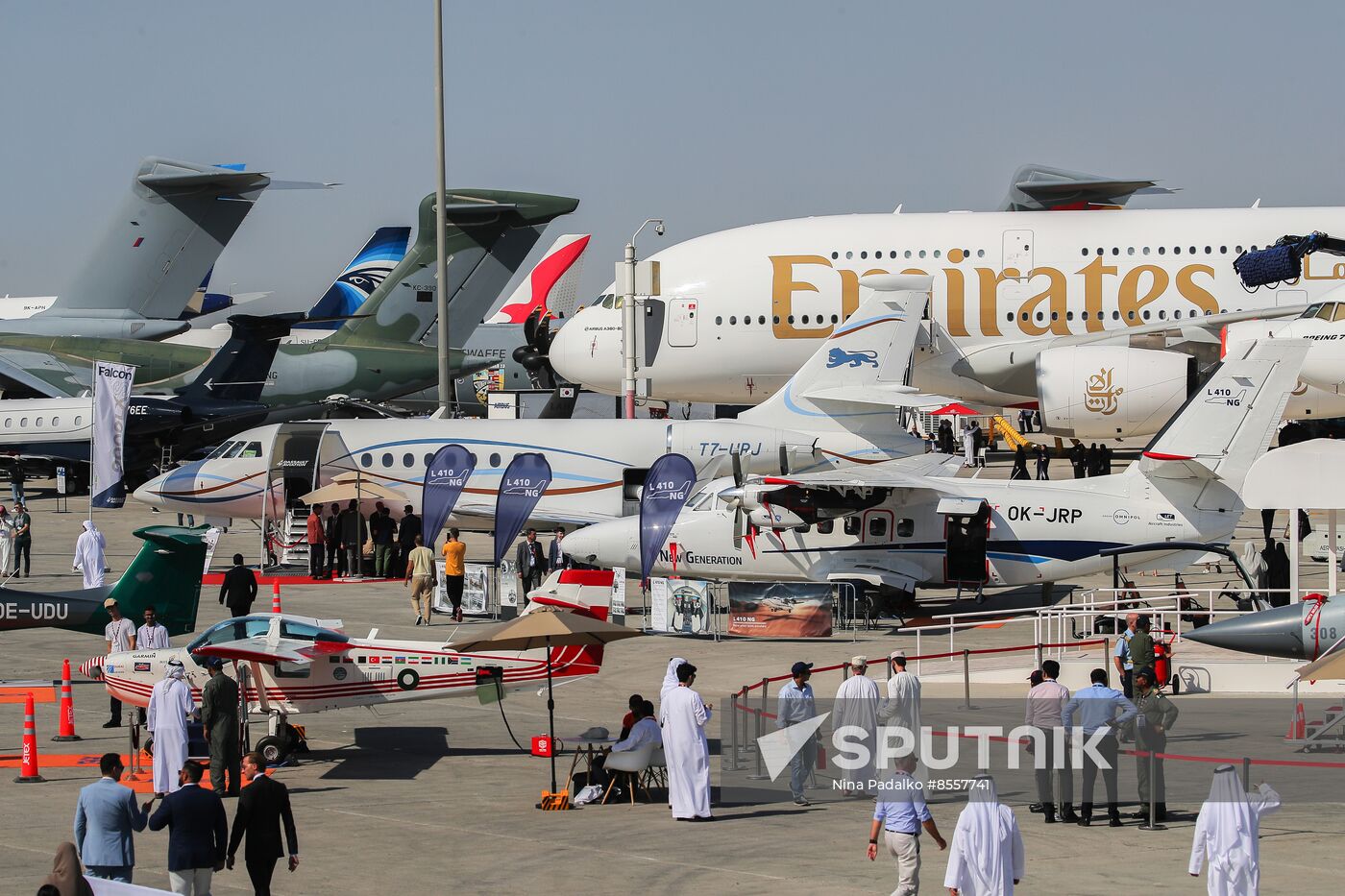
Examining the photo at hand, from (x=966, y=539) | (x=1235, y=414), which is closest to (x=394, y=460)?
(x=966, y=539)

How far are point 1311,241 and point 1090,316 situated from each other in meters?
7.12

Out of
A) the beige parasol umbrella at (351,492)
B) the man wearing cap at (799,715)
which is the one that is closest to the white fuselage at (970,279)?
the beige parasol umbrella at (351,492)

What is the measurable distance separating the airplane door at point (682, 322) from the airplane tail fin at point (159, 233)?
77.5 feet

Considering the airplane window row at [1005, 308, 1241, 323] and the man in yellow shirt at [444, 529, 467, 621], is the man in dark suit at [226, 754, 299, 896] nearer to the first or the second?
the man in yellow shirt at [444, 529, 467, 621]

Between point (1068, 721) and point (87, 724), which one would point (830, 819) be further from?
point (87, 724)

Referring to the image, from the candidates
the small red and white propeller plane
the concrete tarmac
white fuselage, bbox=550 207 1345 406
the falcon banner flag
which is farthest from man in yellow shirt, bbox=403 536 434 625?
white fuselage, bbox=550 207 1345 406

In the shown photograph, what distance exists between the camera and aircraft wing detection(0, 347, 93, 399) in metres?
50.9

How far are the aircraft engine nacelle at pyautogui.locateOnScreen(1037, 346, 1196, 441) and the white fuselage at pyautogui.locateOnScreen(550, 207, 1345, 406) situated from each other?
14.1ft

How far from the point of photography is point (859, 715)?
15133 millimetres

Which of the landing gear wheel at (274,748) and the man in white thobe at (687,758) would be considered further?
the landing gear wheel at (274,748)

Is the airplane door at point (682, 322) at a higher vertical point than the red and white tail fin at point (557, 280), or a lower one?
lower

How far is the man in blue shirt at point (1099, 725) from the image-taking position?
14.4 meters

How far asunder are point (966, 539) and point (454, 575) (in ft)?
28.5

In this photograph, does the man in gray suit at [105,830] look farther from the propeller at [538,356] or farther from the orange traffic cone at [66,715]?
the propeller at [538,356]
